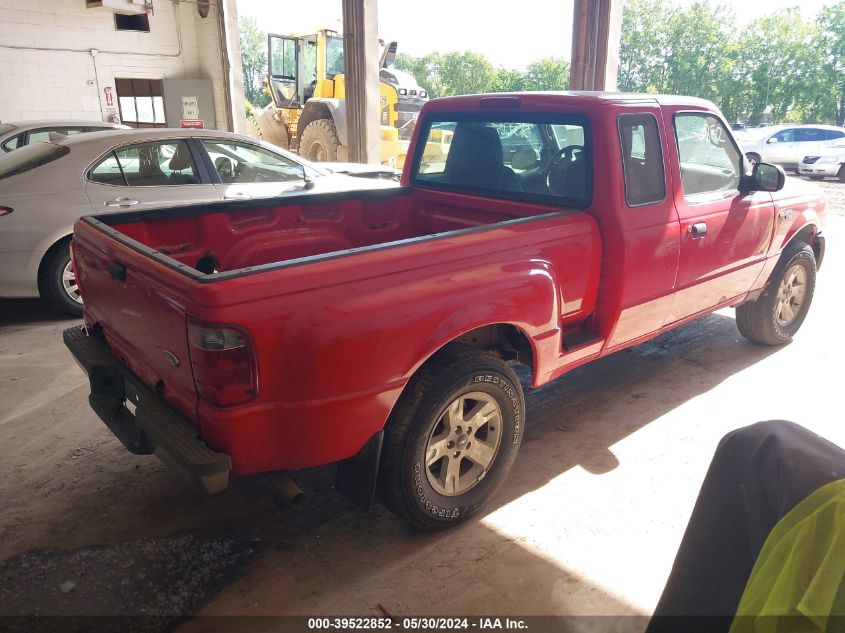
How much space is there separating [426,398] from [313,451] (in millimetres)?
519

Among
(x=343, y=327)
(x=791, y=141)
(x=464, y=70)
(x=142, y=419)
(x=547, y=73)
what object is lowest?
(x=142, y=419)

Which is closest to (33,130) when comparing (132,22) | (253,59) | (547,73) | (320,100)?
(320,100)

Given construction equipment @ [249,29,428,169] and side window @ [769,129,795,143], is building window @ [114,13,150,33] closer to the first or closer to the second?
construction equipment @ [249,29,428,169]

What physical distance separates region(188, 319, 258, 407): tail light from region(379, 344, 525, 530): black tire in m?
0.67

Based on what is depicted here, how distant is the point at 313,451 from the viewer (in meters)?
2.42

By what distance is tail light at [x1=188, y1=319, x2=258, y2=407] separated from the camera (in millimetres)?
2191

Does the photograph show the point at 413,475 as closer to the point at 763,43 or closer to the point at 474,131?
the point at 474,131

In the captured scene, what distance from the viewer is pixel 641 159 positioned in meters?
3.64

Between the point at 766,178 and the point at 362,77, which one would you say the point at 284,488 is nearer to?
the point at 766,178

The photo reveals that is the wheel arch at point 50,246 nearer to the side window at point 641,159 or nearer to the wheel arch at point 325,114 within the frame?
the side window at point 641,159

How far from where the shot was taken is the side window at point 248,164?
6234 millimetres

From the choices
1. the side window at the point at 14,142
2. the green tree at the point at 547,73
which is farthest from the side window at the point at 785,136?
the green tree at the point at 547,73

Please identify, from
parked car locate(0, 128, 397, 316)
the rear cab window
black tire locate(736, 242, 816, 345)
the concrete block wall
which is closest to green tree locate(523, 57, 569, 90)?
the concrete block wall

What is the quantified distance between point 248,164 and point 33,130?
3590 millimetres
